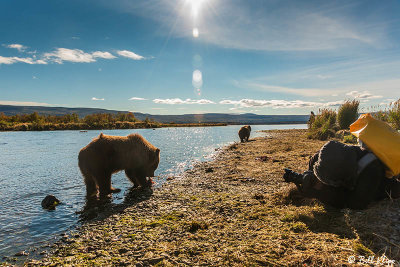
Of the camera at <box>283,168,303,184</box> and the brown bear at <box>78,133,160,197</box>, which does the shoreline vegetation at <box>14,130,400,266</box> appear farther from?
the brown bear at <box>78,133,160,197</box>

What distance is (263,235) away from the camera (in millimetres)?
4273

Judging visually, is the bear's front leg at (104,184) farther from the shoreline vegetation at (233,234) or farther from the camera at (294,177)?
the camera at (294,177)

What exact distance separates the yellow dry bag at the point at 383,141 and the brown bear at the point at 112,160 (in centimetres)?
740

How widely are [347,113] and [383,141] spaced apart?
23.8m

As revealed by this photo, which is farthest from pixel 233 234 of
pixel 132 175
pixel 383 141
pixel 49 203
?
pixel 49 203

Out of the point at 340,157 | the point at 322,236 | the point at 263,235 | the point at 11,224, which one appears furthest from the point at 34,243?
the point at 340,157

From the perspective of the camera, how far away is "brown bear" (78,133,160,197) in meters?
7.23

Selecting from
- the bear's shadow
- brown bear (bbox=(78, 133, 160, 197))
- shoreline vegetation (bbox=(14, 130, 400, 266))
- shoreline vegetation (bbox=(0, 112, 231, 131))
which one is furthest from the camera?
shoreline vegetation (bbox=(0, 112, 231, 131))

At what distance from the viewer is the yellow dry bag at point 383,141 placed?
12.5ft

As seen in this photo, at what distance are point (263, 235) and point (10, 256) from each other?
5.32 meters

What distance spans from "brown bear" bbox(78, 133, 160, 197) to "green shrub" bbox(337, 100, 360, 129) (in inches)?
942

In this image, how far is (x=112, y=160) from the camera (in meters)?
7.66

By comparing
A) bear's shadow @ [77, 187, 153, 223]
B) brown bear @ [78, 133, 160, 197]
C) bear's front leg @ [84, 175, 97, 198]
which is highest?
brown bear @ [78, 133, 160, 197]

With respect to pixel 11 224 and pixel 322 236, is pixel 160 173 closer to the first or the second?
pixel 11 224
